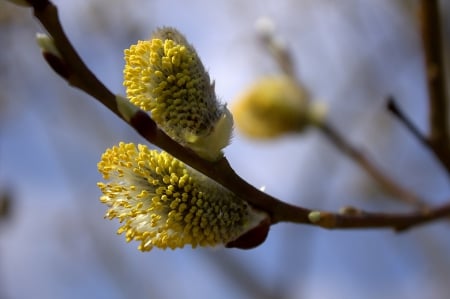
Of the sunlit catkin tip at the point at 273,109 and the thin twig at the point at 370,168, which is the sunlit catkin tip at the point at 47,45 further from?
the sunlit catkin tip at the point at 273,109

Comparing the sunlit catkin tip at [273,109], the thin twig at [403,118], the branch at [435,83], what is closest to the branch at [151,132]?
the thin twig at [403,118]

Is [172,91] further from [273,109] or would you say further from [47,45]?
[273,109]

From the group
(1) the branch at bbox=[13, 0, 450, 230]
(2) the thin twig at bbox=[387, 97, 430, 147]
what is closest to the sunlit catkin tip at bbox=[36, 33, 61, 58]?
(1) the branch at bbox=[13, 0, 450, 230]

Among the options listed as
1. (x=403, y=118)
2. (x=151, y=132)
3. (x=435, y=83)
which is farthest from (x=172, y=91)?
(x=435, y=83)

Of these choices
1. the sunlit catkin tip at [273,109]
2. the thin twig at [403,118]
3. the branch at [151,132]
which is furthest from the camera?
the sunlit catkin tip at [273,109]

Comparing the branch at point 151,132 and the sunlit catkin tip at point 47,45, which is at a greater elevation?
the sunlit catkin tip at point 47,45

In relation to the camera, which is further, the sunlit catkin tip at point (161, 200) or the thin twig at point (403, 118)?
the thin twig at point (403, 118)

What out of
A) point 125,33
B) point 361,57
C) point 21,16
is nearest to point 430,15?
point 21,16
